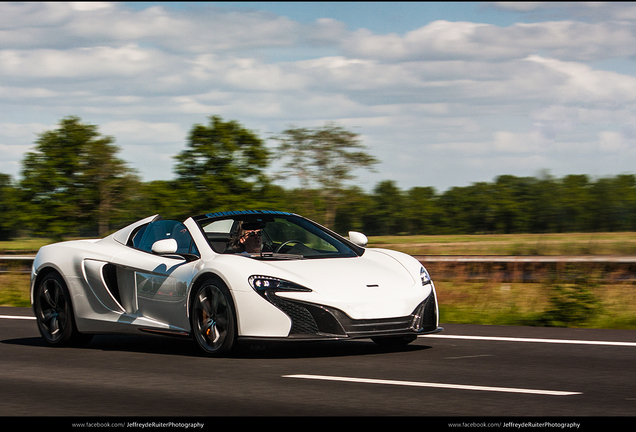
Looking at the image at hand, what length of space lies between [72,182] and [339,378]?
66896 mm

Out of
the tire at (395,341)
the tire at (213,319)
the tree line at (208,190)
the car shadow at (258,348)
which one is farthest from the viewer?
the tree line at (208,190)

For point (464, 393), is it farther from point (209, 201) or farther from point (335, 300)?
point (209, 201)

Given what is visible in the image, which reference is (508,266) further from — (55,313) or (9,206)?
(9,206)

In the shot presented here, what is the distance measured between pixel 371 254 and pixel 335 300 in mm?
1233

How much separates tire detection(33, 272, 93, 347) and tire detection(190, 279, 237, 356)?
180cm

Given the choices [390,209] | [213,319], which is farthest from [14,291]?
[390,209]

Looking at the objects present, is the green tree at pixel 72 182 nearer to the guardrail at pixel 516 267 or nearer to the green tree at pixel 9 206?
the green tree at pixel 9 206

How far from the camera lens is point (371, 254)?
8.16m

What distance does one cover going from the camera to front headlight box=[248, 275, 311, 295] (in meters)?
7.11

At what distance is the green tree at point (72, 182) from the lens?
68.5 meters

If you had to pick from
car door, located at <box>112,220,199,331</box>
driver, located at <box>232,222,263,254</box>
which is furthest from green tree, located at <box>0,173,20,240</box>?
driver, located at <box>232,222,263,254</box>

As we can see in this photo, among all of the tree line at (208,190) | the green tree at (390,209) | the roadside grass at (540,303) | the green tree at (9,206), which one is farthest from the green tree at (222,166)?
the roadside grass at (540,303)

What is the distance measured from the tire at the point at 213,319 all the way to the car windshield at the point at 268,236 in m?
0.65

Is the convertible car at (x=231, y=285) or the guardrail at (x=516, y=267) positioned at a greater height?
the convertible car at (x=231, y=285)
